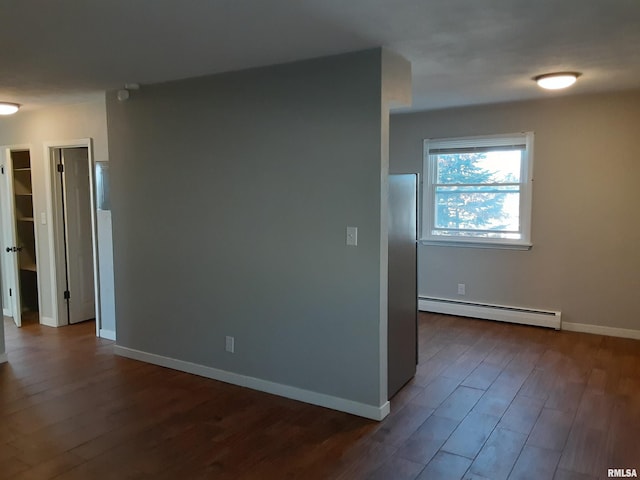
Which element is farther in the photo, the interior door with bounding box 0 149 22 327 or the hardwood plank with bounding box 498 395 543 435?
the interior door with bounding box 0 149 22 327

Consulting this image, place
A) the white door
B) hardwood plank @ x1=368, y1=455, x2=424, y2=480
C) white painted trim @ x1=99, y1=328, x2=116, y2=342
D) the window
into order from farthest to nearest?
the white door
the window
white painted trim @ x1=99, y1=328, x2=116, y2=342
hardwood plank @ x1=368, y1=455, x2=424, y2=480

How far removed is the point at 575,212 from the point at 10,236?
6331mm

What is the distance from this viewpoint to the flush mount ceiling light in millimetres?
3843

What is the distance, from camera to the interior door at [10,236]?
5.62 metres

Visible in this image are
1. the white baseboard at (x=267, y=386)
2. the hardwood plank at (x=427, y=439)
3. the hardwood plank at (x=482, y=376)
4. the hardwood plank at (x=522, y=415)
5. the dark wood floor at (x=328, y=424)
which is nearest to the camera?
the dark wood floor at (x=328, y=424)

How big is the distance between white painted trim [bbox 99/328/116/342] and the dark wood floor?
506 mm

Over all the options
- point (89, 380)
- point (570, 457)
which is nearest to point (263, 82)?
point (89, 380)

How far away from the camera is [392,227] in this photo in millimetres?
3471

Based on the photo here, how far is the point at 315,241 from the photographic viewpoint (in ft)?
11.2

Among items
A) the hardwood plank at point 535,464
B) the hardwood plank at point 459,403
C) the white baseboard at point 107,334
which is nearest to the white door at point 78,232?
the white baseboard at point 107,334

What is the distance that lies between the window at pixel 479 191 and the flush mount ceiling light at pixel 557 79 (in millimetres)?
1250

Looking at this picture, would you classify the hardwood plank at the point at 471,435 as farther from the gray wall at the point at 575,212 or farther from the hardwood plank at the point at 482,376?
the gray wall at the point at 575,212

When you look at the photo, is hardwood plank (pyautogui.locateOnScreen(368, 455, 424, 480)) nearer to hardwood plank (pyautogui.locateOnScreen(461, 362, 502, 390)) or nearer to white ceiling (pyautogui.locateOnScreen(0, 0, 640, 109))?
hardwood plank (pyautogui.locateOnScreen(461, 362, 502, 390))

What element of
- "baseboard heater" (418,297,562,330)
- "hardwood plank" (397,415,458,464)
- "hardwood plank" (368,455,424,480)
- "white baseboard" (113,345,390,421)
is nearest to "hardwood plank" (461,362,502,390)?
"hardwood plank" (397,415,458,464)
